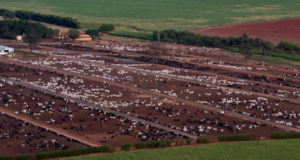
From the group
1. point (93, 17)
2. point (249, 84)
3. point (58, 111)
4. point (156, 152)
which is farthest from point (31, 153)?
point (93, 17)

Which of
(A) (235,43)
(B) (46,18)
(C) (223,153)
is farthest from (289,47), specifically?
(B) (46,18)

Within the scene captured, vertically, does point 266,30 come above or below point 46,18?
below

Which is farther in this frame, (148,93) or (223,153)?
(148,93)

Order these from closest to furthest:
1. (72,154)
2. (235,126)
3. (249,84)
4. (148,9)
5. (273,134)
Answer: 1. (72,154)
2. (273,134)
3. (235,126)
4. (249,84)
5. (148,9)

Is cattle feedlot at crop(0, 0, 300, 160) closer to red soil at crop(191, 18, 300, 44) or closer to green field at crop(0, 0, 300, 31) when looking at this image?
red soil at crop(191, 18, 300, 44)

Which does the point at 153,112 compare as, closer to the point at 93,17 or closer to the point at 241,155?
the point at 241,155

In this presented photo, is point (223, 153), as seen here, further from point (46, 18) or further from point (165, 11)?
point (165, 11)

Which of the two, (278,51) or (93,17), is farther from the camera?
(93,17)
